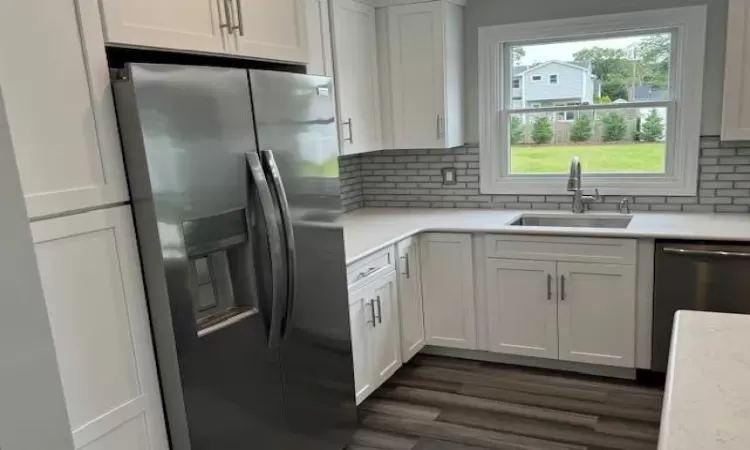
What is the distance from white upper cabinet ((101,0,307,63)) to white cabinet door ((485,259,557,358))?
1.66 meters

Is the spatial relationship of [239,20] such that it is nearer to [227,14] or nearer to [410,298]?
[227,14]

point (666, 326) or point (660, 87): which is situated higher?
point (660, 87)

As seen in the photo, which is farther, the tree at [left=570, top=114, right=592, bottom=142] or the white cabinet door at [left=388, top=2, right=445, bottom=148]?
the tree at [left=570, top=114, right=592, bottom=142]

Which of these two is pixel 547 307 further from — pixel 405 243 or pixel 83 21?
pixel 83 21

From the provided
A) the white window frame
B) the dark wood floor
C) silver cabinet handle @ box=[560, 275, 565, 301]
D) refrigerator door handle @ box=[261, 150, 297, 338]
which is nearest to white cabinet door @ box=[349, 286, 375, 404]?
the dark wood floor

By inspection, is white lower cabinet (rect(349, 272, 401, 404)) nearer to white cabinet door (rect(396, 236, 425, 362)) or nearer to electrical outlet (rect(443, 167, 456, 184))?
white cabinet door (rect(396, 236, 425, 362))

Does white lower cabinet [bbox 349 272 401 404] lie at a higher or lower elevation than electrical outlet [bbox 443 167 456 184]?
lower

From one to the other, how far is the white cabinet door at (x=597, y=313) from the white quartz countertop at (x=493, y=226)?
21 cm

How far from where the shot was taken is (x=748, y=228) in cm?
292

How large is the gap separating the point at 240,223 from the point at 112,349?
1.88 ft

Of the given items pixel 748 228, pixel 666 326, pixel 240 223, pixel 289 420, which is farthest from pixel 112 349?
pixel 748 228

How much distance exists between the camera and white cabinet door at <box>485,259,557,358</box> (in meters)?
3.25

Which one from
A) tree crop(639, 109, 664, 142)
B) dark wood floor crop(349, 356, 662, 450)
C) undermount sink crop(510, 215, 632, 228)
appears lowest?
dark wood floor crop(349, 356, 662, 450)

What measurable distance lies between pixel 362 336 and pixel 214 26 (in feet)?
5.23
